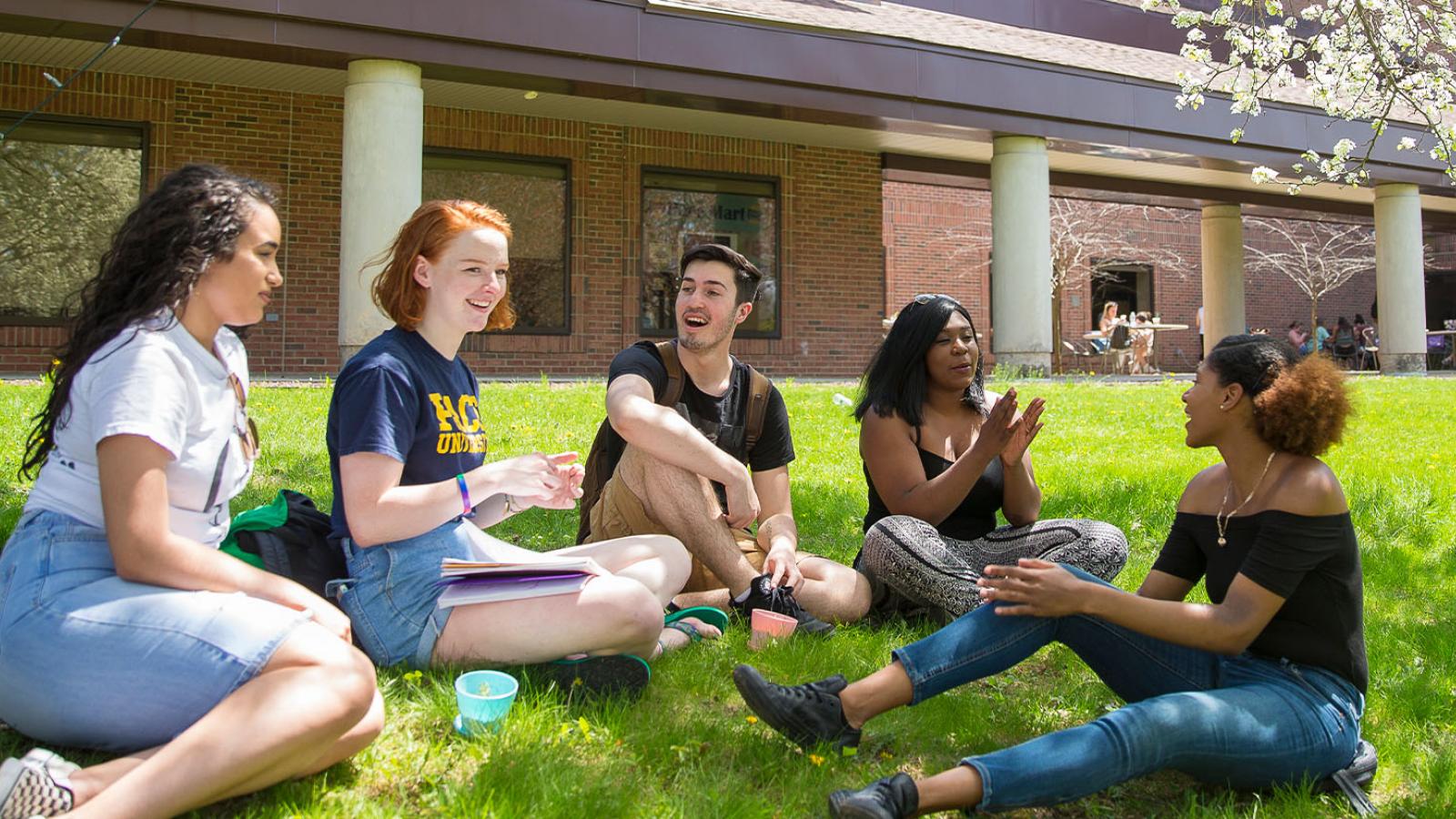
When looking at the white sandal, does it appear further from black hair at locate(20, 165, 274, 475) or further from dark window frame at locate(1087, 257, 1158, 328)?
dark window frame at locate(1087, 257, 1158, 328)

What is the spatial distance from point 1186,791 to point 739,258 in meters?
2.25

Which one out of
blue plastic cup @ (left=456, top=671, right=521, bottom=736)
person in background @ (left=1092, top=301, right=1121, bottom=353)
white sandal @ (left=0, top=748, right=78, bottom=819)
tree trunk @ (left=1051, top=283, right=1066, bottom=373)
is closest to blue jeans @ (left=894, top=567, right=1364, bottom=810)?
blue plastic cup @ (left=456, top=671, right=521, bottom=736)

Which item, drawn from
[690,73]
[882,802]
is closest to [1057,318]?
[690,73]

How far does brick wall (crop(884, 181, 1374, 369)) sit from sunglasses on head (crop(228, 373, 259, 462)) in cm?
1985

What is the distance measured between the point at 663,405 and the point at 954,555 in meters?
1.12

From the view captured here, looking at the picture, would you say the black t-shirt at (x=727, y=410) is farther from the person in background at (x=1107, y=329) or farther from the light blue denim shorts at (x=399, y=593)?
the person in background at (x=1107, y=329)

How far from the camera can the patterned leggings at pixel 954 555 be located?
3727 millimetres

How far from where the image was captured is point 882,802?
225cm

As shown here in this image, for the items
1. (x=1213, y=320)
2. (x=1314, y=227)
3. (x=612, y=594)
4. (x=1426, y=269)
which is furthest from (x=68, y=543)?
(x=1426, y=269)

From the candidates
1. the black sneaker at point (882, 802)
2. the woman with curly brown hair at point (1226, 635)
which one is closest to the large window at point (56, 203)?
the woman with curly brown hair at point (1226, 635)

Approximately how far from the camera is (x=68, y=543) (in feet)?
7.30

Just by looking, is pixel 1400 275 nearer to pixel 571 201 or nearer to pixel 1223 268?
pixel 1223 268

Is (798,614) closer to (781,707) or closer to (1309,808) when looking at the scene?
(781,707)

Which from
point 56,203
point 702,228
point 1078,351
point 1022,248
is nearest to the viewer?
point 56,203
